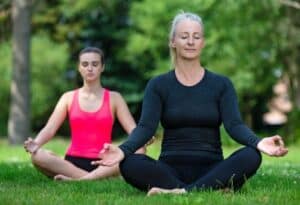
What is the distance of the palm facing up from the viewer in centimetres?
598

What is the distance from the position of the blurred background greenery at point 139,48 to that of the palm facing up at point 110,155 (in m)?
21.5

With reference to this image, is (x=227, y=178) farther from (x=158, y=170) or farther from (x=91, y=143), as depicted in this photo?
(x=91, y=143)

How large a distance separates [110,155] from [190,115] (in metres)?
0.77

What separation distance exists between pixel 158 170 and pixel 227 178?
1.78 feet

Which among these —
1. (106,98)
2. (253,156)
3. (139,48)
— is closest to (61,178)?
(106,98)

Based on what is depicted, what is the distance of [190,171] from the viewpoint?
6.45 metres

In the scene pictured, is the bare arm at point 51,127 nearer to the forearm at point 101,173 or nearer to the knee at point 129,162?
the forearm at point 101,173

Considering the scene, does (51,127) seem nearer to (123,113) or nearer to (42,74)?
(123,113)

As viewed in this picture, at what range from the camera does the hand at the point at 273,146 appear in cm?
585

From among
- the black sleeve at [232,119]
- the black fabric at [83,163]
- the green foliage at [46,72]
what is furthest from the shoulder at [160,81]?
the green foliage at [46,72]

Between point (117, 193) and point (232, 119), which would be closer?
point (232, 119)

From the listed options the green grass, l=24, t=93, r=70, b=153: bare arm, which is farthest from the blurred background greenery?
the green grass

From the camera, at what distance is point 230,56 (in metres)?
30.7

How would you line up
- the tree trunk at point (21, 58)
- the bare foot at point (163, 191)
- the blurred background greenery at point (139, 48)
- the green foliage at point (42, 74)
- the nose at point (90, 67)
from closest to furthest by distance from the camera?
the bare foot at point (163, 191), the nose at point (90, 67), the tree trunk at point (21, 58), the blurred background greenery at point (139, 48), the green foliage at point (42, 74)
